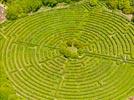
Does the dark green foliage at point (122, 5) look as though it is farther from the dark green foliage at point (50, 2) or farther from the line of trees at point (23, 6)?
the line of trees at point (23, 6)

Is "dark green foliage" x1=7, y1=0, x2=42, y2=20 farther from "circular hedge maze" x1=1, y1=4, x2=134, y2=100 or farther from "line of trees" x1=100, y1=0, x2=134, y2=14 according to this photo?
"line of trees" x1=100, y1=0, x2=134, y2=14

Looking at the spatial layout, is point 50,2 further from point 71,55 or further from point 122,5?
point 71,55

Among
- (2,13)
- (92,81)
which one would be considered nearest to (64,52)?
(92,81)

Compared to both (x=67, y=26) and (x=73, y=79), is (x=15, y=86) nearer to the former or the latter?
(x=73, y=79)

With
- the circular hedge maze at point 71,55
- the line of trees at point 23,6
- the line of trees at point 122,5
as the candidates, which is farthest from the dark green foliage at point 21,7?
the line of trees at point 122,5

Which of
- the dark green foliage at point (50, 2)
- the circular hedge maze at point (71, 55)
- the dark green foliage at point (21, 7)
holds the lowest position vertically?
the circular hedge maze at point (71, 55)

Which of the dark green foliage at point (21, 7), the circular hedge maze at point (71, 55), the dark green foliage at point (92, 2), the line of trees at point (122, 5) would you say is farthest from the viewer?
the dark green foliage at point (92, 2)

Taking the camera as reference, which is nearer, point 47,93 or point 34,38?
point 47,93

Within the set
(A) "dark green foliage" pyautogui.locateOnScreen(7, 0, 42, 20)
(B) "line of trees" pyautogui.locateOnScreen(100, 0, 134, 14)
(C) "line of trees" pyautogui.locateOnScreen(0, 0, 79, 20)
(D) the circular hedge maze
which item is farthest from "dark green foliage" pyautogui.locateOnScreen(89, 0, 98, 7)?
(A) "dark green foliage" pyautogui.locateOnScreen(7, 0, 42, 20)
